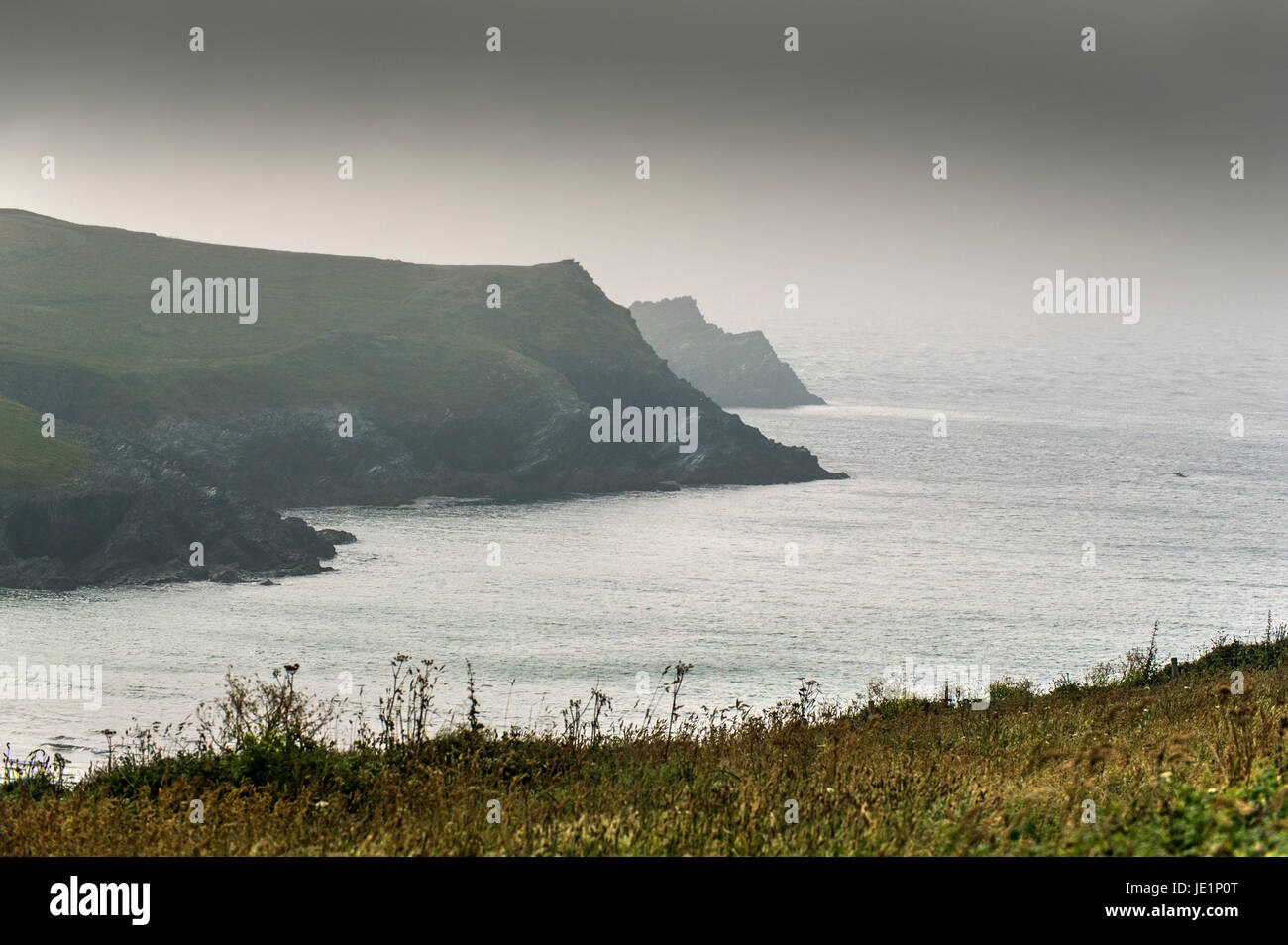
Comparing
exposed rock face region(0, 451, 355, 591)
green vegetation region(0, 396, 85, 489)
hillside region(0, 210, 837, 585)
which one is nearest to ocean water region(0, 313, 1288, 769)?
exposed rock face region(0, 451, 355, 591)

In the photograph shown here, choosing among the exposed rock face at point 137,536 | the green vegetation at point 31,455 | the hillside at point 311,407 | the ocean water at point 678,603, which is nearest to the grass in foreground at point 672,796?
the ocean water at point 678,603

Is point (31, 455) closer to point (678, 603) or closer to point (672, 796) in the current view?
point (678, 603)

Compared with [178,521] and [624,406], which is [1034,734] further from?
[624,406]

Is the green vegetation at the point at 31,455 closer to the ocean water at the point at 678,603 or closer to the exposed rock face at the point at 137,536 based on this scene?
the exposed rock face at the point at 137,536

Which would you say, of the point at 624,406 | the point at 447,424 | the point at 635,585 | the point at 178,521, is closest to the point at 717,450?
the point at 624,406

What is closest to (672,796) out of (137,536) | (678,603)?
(678,603)

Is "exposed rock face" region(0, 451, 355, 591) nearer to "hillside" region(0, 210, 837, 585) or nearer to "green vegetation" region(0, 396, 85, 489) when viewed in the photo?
"hillside" region(0, 210, 837, 585)
